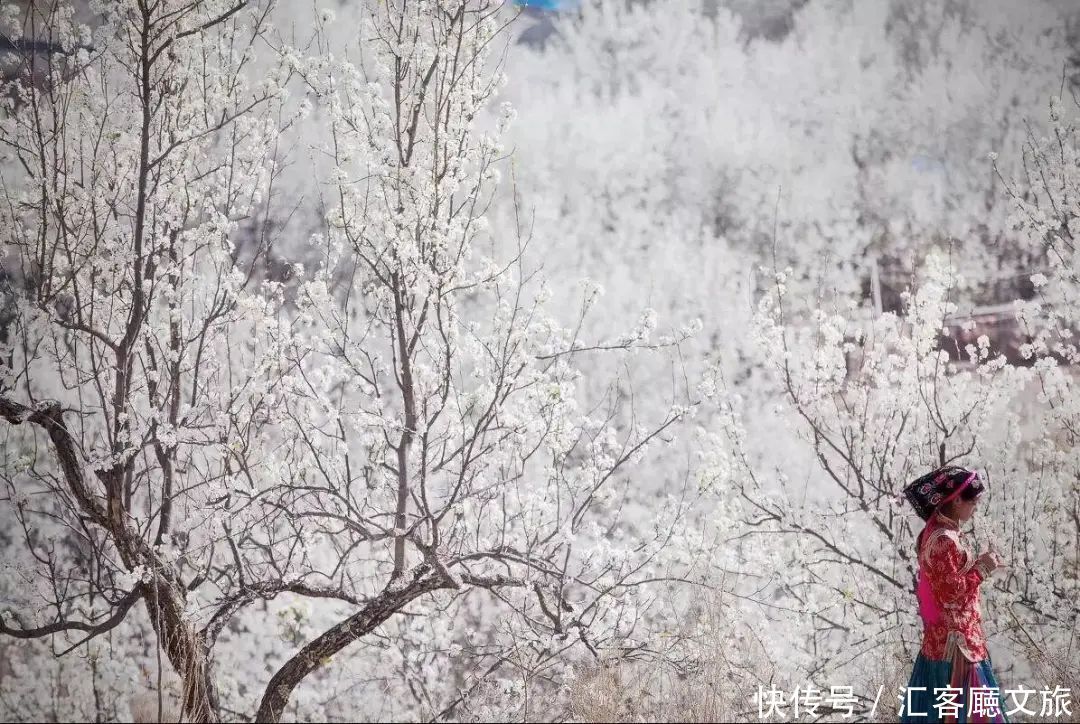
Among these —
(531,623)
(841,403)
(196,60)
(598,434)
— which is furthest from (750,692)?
(196,60)

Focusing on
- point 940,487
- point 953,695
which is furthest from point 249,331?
point 953,695

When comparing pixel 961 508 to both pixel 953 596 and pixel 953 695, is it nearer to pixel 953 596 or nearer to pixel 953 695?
pixel 953 596

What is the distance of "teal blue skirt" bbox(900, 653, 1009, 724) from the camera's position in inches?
65.6

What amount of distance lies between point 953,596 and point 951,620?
6cm

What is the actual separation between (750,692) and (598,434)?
1.13 m

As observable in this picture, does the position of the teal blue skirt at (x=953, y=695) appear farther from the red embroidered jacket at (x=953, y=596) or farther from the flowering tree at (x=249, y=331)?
the flowering tree at (x=249, y=331)

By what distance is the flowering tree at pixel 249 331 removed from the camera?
251cm

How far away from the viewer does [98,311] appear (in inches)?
114

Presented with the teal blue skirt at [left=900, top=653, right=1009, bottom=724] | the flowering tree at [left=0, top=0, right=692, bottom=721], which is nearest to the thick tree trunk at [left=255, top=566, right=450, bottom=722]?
the flowering tree at [left=0, top=0, right=692, bottom=721]

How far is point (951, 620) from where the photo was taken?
5.76 ft

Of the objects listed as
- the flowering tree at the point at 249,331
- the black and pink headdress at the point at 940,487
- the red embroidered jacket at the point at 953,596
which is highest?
the flowering tree at the point at 249,331

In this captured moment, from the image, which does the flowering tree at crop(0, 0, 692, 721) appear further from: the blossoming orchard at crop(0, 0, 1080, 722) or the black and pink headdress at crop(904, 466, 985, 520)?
the black and pink headdress at crop(904, 466, 985, 520)

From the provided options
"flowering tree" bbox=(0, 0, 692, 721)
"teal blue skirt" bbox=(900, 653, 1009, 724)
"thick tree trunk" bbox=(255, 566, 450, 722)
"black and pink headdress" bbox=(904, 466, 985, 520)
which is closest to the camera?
"teal blue skirt" bbox=(900, 653, 1009, 724)

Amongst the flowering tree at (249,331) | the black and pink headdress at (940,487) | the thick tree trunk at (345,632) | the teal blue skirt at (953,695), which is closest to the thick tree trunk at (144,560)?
the flowering tree at (249,331)
